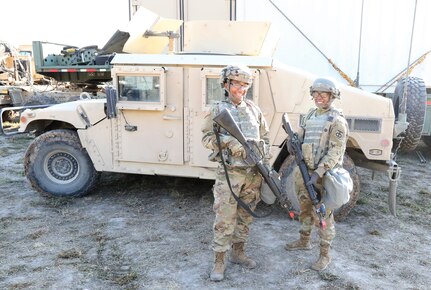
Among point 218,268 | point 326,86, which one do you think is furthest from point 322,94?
point 218,268

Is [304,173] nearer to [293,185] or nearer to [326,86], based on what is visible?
[326,86]

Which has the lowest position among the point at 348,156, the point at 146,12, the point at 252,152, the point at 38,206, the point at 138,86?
the point at 38,206

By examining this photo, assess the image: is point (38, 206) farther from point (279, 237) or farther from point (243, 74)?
point (243, 74)

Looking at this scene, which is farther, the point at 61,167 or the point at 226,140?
the point at 61,167

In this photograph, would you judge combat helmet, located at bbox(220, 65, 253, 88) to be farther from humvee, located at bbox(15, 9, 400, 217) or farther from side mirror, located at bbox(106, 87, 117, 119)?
side mirror, located at bbox(106, 87, 117, 119)

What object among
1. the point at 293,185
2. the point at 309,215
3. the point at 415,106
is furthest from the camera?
the point at 415,106

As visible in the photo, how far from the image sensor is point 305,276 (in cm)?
361

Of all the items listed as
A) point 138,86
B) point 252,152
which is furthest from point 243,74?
point 138,86

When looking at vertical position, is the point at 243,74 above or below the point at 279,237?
above

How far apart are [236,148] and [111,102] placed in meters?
2.24

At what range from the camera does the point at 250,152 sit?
330 cm

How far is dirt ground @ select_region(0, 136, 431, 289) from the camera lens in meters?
3.56

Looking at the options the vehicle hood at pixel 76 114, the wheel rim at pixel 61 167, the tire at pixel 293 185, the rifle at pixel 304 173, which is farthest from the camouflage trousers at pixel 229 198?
the wheel rim at pixel 61 167

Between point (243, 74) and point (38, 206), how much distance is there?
135 inches
